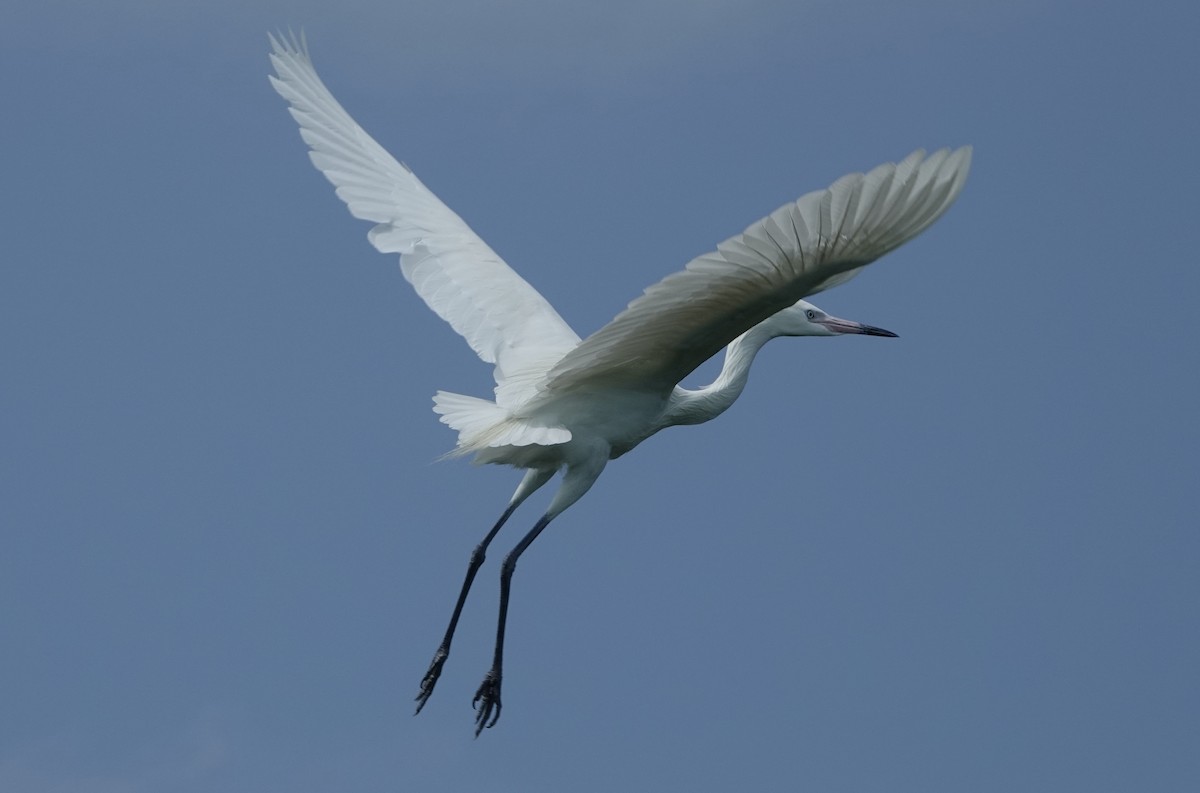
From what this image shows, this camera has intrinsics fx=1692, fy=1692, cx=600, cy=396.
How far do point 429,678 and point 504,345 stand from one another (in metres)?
2.31

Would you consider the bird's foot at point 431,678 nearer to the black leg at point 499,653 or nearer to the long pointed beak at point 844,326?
the black leg at point 499,653

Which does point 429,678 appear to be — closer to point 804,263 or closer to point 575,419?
point 575,419

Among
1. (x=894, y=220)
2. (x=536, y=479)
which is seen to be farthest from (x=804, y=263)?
(x=536, y=479)

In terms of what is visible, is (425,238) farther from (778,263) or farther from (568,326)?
(778,263)

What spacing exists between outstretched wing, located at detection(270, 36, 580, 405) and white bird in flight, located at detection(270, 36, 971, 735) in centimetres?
1

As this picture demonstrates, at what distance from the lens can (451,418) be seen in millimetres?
9664

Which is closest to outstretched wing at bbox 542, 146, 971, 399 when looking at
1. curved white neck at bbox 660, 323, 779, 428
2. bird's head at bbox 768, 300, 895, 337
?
curved white neck at bbox 660, 323, 779, 428

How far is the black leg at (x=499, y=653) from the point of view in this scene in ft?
34.1

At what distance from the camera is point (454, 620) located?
34.7 ft

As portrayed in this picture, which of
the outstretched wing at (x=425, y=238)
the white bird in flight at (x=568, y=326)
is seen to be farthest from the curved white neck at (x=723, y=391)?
the outstretched wing at (x=425, y=238)

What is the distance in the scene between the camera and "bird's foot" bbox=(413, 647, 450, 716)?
10.3m

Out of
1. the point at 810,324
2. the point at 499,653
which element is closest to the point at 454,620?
the point at 499,653

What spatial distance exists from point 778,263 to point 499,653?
366 cm

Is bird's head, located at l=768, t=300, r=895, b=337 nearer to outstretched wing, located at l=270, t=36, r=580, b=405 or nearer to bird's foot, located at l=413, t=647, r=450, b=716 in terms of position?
outstretched wing, located at l=270, t=36, r=580, b=405
